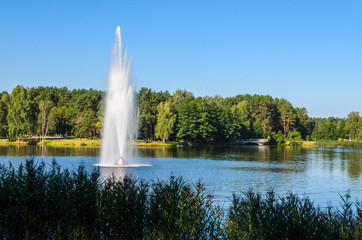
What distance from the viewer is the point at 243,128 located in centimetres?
11231

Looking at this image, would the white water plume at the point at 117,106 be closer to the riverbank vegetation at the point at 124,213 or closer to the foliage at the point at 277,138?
the riverbank vegetation at the point at 124,213

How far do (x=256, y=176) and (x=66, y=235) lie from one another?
82.3ft

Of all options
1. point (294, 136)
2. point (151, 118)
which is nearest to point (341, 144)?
point (294, 136)

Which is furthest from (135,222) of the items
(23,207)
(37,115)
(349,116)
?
(349,116)

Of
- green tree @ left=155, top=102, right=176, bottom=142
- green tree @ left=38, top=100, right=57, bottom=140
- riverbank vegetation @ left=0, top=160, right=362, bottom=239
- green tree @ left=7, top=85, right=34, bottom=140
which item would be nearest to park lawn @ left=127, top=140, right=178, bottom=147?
green tree @ left=155, top=102, right=176, bottom=142

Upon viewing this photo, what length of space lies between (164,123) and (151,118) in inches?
180

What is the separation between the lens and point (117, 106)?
41812 mm

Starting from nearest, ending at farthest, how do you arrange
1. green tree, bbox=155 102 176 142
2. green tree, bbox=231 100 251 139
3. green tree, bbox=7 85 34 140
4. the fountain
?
the fountain → green tree, bbox=7 85 34 140 → green tree, bbox=155 102 176 142 → green tree, bbox=231 100 251 139

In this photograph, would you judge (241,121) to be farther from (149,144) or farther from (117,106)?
(117,106)

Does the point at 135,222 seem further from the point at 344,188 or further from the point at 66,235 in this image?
A: the point at 344,188

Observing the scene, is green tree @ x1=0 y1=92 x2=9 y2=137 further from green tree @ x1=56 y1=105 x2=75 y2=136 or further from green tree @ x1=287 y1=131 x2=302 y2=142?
green tree @ x1=287 y1=131 x2=302 y2=142

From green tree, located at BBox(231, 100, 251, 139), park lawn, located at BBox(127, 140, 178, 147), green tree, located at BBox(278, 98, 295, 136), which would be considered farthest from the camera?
green tree, located at BBox(278, 98, 295, 136)

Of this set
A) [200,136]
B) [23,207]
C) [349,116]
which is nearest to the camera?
[23,207]

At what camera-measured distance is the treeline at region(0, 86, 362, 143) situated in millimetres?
86812
